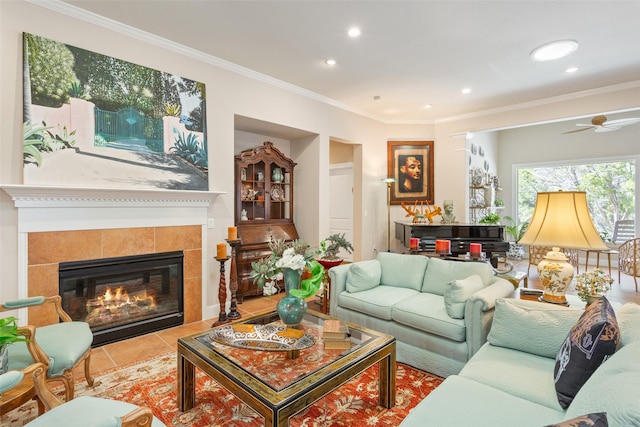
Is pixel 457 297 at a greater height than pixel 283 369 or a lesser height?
greater

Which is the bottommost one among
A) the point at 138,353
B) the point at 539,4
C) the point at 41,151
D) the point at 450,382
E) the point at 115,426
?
the point at 138,353

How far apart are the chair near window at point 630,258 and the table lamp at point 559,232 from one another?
3931 mm

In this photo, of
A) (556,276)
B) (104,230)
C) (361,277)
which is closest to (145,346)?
(104,230)

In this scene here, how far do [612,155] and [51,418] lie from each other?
9.13 meters

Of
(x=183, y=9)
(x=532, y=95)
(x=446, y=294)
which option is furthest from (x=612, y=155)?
(x=183, y=9)

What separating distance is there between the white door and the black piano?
4.04 ft

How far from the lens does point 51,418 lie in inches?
47.6

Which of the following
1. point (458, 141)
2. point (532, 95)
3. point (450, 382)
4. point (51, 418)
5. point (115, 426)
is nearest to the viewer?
point (115, 426)

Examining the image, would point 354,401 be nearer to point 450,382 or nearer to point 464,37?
point 450,382

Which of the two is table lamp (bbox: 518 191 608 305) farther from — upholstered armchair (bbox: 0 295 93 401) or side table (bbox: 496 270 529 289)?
upholstered armchair (bbox: 0 295 93 401)

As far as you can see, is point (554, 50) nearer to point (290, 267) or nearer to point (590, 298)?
point (590, 298)

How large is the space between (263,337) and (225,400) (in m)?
0.59

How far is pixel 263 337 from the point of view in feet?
6.40

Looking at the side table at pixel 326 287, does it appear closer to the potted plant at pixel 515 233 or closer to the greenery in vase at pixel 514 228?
the potted plant at pixel 515 233
